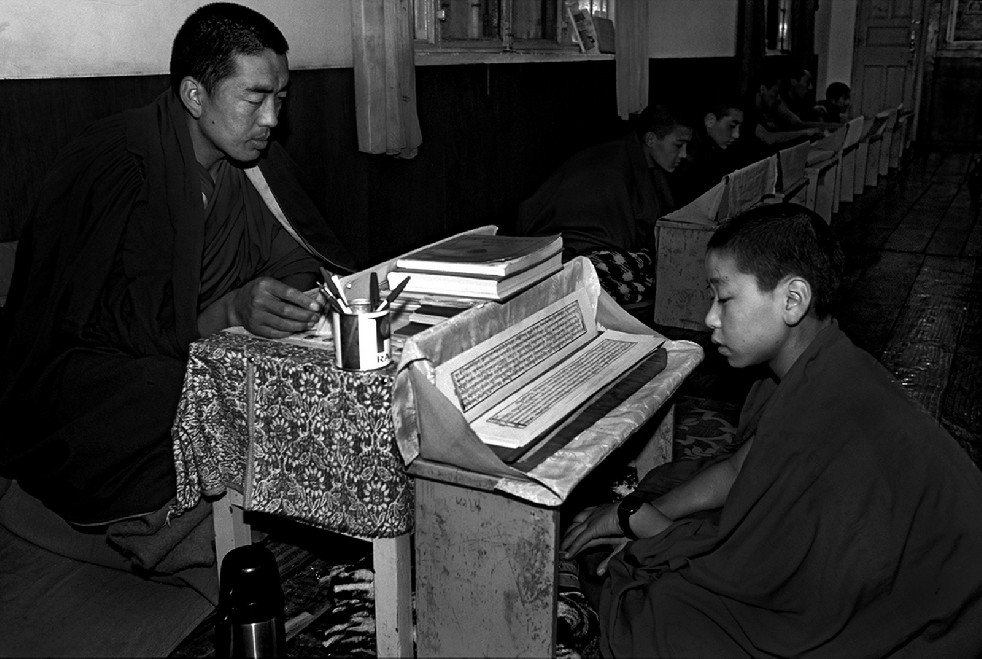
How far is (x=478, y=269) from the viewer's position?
1963mm

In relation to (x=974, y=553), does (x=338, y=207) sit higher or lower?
higher

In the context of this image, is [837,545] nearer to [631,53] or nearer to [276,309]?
[276,309]

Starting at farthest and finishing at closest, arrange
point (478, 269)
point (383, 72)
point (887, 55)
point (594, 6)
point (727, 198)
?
point (887, 55) < point (594, 6) < point (727, 198) < point (383, 72) < point (478, 269)

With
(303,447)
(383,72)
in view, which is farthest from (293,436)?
(383,72)

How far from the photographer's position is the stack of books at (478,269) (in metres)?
1.96

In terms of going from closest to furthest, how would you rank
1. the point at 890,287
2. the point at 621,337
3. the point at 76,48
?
the point at 621,337
the point at 76,48
the point at 890,287

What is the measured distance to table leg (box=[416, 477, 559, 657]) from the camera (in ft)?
5.36

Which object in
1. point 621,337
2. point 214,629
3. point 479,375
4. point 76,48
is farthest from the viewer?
point 76,48

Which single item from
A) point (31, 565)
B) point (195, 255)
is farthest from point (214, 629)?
point (195, 255)

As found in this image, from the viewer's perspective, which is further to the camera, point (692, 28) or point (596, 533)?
point (692, 28)

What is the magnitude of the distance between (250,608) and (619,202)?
3606 millimetres

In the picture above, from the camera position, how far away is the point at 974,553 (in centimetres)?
169

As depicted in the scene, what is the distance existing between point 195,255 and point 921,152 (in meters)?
13.3

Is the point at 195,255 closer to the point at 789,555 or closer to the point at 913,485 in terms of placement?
the point at 789,555
